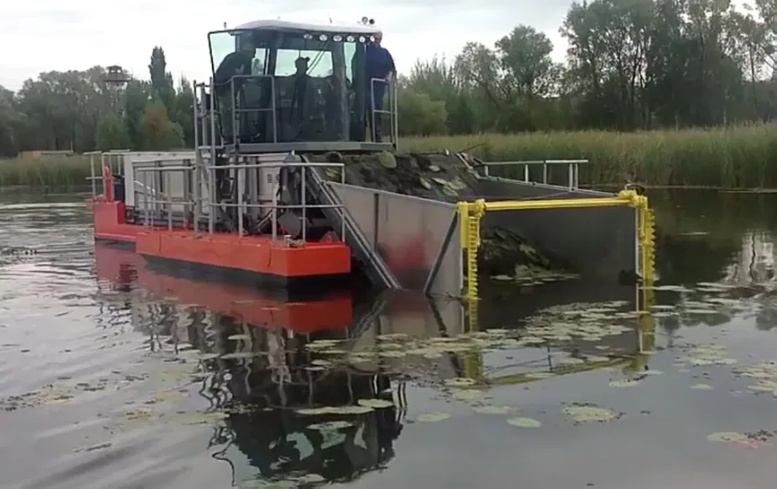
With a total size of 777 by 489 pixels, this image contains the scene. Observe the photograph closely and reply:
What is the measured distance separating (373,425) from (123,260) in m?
9.92

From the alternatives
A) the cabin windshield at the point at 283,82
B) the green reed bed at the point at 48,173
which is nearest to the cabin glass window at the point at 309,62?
the cabin windshield at the point at 283,82

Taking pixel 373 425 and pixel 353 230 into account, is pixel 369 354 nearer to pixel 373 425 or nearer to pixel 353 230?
pixel 373 425

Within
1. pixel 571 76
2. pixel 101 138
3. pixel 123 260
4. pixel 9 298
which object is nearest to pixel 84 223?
pixel 123 260

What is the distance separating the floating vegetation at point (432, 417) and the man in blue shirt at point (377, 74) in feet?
26.4

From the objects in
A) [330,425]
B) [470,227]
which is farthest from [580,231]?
[330,425]

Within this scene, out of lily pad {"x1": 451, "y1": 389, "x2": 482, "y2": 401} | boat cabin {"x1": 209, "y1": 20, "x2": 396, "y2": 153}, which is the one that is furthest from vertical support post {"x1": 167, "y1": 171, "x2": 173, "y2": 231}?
lily pad {"x1": 451, "y1": 389, "x2": 482, "y2": 401}

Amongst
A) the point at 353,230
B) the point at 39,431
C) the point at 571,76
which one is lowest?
the point at 39,431

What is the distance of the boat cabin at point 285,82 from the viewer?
12719mm

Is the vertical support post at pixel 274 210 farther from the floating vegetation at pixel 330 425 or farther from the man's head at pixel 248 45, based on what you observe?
the floating vegetation at pixel 330 425

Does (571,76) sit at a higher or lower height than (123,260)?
higher

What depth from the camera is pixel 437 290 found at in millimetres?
10156

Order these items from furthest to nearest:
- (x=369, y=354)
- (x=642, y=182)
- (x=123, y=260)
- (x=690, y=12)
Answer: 1. (x=690, y=12)
2. (x=642, y=182)
3. (x=123, y=260)
4. (x=369, y=354)

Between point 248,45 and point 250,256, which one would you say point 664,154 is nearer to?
point 248,45

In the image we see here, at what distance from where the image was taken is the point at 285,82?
12812mm
